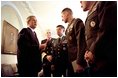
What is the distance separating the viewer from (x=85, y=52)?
5.89 ft

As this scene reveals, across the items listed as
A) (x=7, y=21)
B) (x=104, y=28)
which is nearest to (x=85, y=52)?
(x=104, y=28)

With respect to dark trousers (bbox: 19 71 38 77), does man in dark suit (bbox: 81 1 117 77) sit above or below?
above

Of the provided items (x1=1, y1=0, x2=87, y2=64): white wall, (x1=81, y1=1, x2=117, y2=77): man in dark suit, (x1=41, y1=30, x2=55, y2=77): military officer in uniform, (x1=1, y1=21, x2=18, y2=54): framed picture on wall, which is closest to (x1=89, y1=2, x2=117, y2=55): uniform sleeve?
(x1=81, y1=1, x2=117, y2=77): man in dark suit

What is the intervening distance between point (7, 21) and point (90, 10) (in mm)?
721

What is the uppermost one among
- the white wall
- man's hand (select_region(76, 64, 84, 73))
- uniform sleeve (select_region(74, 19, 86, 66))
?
the white wall

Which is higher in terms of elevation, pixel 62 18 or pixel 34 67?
pixel 62 18

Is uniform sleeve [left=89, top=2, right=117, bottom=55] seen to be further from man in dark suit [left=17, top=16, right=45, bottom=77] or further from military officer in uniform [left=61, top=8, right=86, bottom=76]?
man in dark suit [left=17, top=16, right=45, bottom=77]

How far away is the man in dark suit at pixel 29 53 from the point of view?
1.89 metres

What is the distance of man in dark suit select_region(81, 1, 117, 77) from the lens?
173cm

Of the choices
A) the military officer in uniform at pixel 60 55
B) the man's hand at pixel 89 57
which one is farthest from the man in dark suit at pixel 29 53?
the man's hand at pixel 89 57

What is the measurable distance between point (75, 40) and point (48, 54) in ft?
0.86

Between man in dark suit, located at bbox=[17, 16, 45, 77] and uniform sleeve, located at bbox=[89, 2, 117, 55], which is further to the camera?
man in dark suit, located at bbox=[17, 16, 45, 77]

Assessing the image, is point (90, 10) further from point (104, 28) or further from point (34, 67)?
point (34, 67)

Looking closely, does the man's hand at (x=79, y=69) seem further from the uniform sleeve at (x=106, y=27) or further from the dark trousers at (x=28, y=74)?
the dark trousers at (x=28, y=74)
